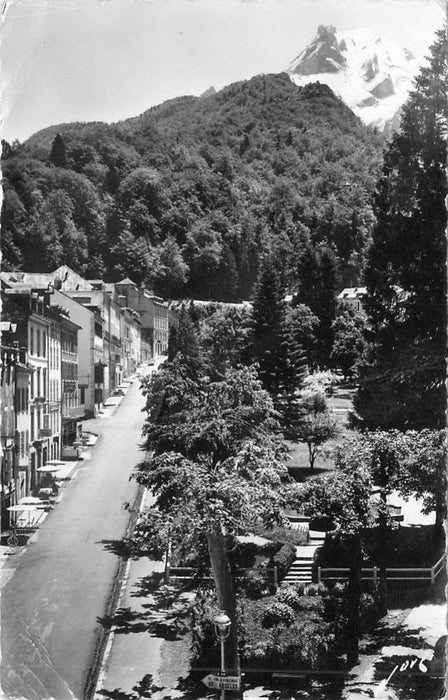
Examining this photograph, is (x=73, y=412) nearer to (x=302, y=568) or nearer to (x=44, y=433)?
(x=44, y=433)

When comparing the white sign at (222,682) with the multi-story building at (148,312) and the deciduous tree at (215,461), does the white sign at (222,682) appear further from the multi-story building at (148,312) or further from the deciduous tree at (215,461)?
the multi-story building at (148,312)

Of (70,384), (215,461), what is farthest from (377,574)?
(70,384)

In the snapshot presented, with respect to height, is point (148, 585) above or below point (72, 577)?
below

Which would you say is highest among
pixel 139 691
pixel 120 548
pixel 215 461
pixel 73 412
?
pixel 73 412

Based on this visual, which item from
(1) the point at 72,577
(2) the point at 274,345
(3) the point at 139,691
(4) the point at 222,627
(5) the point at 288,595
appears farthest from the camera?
(2) the point at 274,345

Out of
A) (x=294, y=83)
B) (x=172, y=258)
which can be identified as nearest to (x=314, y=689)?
(x=172, y=258)

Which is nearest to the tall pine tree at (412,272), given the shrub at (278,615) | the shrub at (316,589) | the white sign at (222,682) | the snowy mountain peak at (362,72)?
the snowy mountain peak at (362,72)

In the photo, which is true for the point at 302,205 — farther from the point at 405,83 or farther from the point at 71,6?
the point at 71,6

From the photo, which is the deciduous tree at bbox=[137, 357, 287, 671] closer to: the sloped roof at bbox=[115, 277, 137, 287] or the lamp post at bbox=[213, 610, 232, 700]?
the lamp post at bbox=[213, 610, 232, 700]
